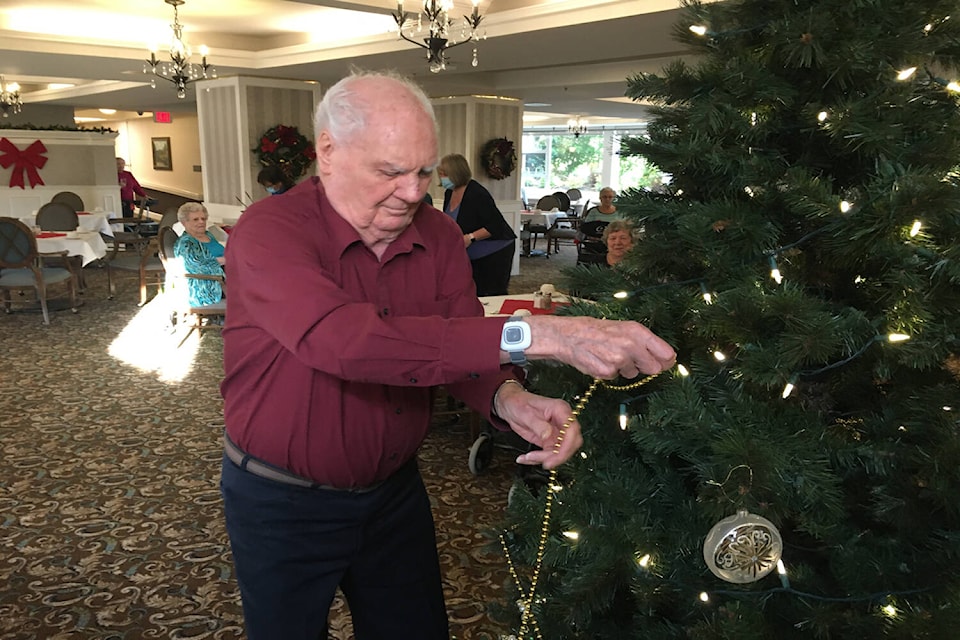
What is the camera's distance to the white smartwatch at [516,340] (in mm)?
1068

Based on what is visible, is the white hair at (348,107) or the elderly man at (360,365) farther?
the white hair at (348,107)

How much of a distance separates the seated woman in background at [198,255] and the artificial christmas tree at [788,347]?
509cm

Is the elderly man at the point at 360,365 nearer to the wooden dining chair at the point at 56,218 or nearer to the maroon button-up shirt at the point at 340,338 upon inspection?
the maroon button-up shirt at the point at 340,338

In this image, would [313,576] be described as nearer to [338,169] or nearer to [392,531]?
[392,531]

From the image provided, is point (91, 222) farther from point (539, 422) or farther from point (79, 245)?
point (539, 422)

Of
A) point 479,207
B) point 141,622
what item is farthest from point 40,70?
point 141,622

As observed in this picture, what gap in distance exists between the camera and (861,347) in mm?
1201

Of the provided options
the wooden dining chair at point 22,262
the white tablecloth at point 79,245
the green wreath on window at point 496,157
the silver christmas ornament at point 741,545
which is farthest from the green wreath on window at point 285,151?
the silver christmas ornament at point 741,545

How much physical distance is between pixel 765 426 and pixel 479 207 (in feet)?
14.6

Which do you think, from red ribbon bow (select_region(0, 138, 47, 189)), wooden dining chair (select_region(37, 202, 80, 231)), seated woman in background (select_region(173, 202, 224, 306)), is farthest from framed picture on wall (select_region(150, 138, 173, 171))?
seated woman in background (select_region(173, 202, 224, 306))

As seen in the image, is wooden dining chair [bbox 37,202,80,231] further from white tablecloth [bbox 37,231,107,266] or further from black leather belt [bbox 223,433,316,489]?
black leather belt [bbox 223,433,316,489]

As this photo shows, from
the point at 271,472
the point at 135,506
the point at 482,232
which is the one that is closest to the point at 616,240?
the point at 482,232

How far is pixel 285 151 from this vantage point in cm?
927

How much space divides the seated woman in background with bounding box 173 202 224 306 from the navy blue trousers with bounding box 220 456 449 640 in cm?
476
